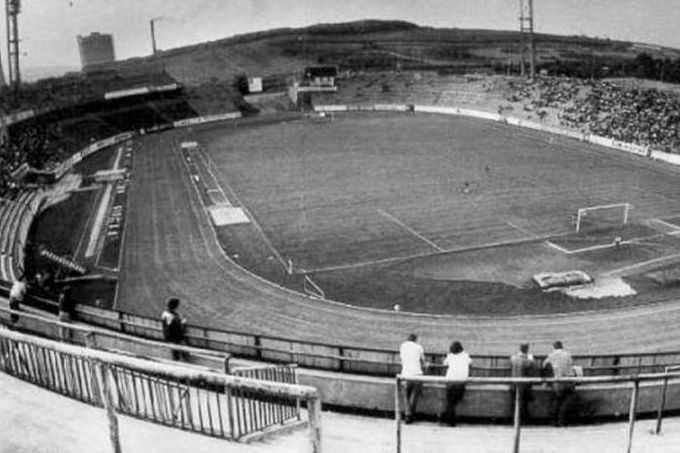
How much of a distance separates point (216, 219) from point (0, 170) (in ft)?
51.1

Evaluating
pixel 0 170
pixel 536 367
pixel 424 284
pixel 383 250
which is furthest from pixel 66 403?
pixel 0 170

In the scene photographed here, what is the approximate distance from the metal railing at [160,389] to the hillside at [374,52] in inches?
4484

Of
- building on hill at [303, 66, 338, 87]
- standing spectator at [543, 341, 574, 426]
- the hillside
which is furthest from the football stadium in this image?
the hillside

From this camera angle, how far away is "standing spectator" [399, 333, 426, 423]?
38.2 ft

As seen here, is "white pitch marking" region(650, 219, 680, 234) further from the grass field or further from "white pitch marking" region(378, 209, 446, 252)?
"white pitch marking" region(378, 209, 446, 252)

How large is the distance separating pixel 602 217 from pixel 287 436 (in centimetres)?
3505

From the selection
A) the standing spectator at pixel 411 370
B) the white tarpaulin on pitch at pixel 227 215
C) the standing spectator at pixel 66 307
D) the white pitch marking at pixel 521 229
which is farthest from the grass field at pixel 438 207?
the standing spectator at pixel 411 370

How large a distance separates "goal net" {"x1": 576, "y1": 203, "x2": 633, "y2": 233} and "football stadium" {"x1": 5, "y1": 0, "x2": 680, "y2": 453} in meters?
0.26

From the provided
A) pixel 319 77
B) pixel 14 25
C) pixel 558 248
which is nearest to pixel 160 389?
pixel 558 248

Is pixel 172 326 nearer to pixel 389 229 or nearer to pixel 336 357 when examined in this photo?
pixel 336 357

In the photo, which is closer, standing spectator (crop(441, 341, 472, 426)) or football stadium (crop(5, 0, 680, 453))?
football stadium (crop(5, 0, 680, 453))

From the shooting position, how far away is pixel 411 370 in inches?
479

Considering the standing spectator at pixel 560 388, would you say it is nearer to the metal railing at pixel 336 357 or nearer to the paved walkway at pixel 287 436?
the paved walkway at pixel 287 436

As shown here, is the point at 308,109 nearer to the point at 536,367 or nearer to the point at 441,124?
the point at 441,124
